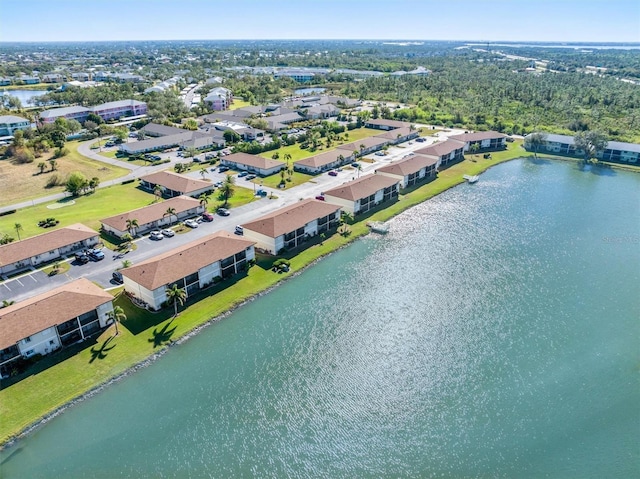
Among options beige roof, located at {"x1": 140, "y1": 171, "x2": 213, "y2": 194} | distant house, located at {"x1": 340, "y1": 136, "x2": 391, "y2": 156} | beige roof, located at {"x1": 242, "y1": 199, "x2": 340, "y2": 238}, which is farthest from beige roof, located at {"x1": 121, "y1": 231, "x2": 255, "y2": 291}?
distant house, located at {"x1": 340, "y1": 136, "x2": 391, "y2": 156}

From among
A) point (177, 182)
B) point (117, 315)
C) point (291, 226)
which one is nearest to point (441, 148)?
point (291, 226)

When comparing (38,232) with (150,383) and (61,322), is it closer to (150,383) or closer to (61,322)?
(61,322)

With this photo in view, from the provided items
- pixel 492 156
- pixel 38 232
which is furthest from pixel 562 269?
pixel 38 232

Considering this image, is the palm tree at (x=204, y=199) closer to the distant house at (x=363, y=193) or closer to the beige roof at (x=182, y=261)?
the beige roof at (x=182, y=261)

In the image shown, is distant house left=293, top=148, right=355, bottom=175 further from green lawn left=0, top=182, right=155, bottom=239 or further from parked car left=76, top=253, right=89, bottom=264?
parked car left=76, top=253, right=89, bottom=264

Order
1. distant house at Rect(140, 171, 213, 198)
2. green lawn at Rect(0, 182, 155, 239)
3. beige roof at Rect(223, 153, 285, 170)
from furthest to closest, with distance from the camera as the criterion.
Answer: beige roof at Rect(223, 153, 285, 170), distant house at Rect(140, 171, 213, 198), green lawn at Rect(0, 182, 155, 239)

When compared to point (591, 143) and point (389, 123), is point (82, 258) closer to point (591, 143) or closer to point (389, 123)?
point (389, 123)
